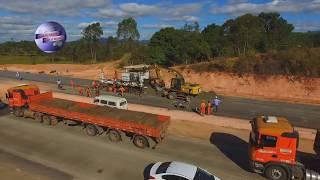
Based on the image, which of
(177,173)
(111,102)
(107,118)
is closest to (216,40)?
(111,102)

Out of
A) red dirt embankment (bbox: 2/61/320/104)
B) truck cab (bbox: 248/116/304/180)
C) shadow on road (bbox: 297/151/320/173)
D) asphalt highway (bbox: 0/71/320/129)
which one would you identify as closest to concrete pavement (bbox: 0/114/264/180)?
truck cab (bbox: 248/116/304/180)

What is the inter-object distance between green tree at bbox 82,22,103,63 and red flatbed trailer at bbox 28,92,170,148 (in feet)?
255

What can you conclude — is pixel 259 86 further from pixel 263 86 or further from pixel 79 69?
pixel 79 69

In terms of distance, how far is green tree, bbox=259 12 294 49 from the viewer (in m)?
62.6

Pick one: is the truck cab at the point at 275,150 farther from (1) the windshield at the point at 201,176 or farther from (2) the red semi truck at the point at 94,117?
(2) the red semi truck at the point at 94,117

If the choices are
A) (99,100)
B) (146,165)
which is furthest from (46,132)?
(146,165)

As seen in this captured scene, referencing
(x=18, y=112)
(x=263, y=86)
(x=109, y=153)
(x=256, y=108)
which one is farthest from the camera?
(x=263, y=86)

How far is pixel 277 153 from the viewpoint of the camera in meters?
17.6

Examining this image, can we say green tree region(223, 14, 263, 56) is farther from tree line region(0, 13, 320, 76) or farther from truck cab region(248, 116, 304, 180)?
truck cab region(248, 116, 304, 180)

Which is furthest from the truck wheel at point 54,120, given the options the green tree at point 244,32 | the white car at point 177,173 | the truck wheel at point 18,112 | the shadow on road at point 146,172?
the green tree at point 244,32

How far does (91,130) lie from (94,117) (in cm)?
111

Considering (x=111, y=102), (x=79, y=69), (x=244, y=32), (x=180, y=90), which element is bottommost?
(x=111, y=102)

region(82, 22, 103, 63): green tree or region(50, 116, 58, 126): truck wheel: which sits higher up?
region(82, 22, 103, 63): green tree

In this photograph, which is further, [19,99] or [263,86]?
[263,86]
